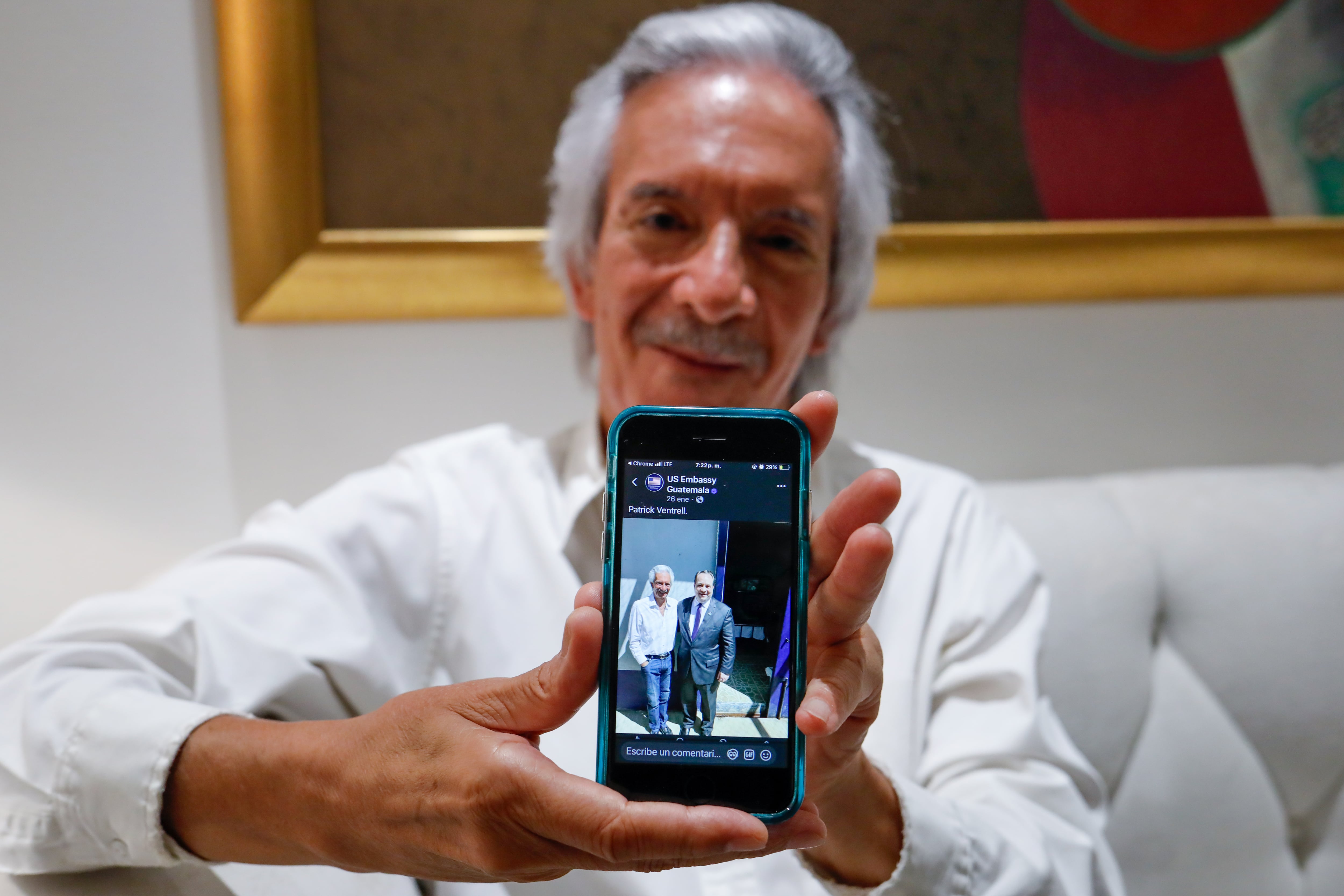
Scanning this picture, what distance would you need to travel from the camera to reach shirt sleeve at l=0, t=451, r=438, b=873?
622 millimetres

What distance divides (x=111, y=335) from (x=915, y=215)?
0.99m

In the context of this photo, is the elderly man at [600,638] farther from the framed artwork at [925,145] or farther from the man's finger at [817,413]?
the framed artwork at [925,145]

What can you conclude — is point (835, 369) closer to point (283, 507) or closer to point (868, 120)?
point (868, 120)

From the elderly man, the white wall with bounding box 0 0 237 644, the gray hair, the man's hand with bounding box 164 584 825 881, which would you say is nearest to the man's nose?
the elderly man

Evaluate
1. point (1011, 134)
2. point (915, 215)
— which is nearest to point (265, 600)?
point (915, 215)

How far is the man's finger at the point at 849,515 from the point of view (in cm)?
48

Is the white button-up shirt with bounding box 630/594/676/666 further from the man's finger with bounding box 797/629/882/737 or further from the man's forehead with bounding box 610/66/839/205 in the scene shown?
the man's forehead with bounding box 610/66/839/205

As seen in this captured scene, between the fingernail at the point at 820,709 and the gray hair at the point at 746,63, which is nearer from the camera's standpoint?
the fingernail at the point at 820,709

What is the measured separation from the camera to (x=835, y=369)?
3.65 ft

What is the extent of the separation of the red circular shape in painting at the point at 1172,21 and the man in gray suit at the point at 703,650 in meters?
1.09

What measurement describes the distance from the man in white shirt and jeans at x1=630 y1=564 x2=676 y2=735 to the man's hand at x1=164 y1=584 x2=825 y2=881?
0.03m

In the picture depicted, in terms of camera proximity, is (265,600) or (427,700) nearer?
(427,700)

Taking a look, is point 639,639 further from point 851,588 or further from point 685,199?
point 685,199

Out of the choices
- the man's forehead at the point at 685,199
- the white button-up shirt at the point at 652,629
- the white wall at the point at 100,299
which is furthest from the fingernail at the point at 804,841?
the white wall at the point at 100,299
